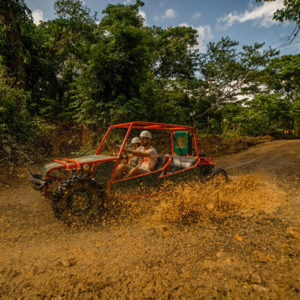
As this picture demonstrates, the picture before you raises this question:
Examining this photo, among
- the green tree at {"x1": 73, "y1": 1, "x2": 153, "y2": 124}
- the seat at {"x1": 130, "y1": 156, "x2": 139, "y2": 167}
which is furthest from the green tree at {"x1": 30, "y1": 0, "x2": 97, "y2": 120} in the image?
the seat at {"x1": 130, "y1": 156, "x2": 139, "y2": 167}

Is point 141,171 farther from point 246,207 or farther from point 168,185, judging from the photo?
point 246,207

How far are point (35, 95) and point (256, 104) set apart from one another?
13.4 meters

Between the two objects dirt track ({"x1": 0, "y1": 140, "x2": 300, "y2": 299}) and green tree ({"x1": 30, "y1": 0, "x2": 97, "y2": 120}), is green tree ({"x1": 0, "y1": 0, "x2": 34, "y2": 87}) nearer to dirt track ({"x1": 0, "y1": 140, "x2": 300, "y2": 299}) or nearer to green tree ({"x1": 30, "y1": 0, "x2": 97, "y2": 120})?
green tree ({"x1": 30, "y1": 0, "x2": 97, "y2": 120})

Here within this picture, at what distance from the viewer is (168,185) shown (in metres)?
3.71

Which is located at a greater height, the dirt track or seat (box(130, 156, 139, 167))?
seat (box(130, 156, 139, 167))

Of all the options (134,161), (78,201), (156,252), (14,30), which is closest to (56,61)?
(14,30)

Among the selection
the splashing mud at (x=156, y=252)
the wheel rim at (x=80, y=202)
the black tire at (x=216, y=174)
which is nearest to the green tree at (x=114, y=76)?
the black tire at (x=216, y=174)

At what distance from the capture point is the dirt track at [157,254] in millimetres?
1648

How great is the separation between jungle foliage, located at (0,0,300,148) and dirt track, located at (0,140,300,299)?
4.32m

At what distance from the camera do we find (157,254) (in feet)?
7.07

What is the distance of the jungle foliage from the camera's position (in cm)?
708

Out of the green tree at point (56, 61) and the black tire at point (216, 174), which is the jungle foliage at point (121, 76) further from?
the black tire at point (216, 174)


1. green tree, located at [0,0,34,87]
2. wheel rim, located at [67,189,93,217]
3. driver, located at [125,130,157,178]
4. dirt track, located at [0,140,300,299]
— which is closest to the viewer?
dirt track, located at [0,140,300,299]

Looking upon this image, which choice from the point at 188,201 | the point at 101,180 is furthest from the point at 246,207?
the point at 101,180
